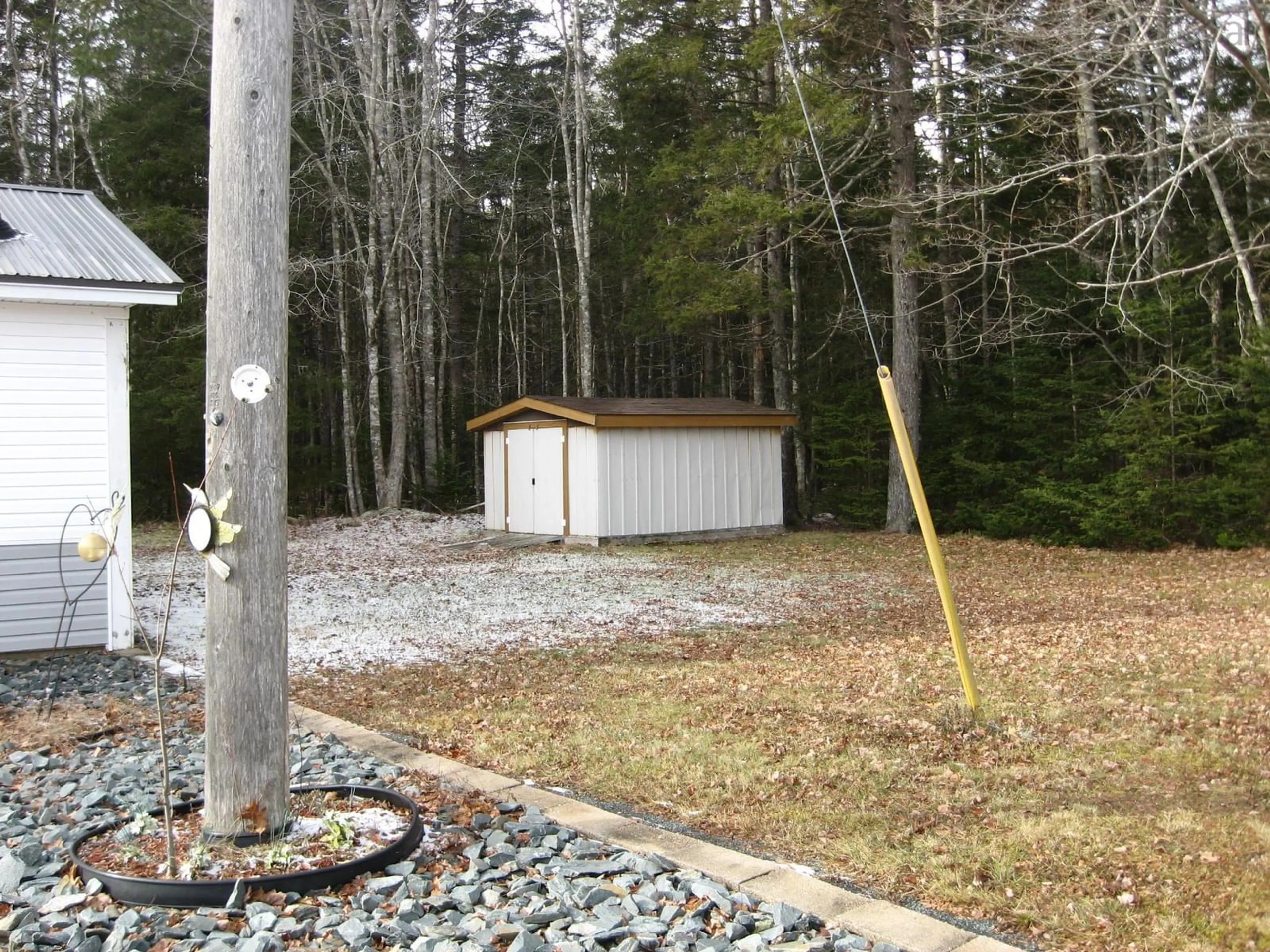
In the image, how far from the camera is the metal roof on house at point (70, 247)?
6855 millimetres

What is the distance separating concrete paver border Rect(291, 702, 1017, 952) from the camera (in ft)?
8.85

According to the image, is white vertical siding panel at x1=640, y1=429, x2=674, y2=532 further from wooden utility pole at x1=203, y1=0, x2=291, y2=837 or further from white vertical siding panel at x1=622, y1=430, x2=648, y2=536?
wooden utility pole at x1=203, y1=0, x2=291, y2=837

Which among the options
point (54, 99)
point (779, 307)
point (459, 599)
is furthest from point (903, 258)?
point (54, 99)

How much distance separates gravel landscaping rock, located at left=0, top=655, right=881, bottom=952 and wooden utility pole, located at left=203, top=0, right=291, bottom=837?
17.7 inches

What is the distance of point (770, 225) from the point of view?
16.0m

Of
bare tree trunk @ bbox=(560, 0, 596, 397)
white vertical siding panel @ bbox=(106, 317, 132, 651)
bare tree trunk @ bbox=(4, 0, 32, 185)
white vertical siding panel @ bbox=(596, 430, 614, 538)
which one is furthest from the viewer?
bare tree trunk @ bbox=(560, 0, 596, 397)

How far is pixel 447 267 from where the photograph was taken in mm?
25344

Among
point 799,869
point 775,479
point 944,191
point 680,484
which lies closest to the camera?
point 799,869

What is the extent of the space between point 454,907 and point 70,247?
6.26m

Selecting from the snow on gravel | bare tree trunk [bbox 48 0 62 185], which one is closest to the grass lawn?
the snow on gravel

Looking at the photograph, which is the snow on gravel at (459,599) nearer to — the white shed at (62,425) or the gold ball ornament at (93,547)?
the white shed at (62,425)

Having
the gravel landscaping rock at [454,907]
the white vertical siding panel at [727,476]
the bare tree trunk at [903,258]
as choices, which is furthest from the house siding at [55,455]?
the bare tree trunk at [903,258]

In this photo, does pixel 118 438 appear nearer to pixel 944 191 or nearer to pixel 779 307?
pixel 944 191

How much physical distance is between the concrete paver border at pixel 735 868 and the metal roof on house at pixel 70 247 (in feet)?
13.5
